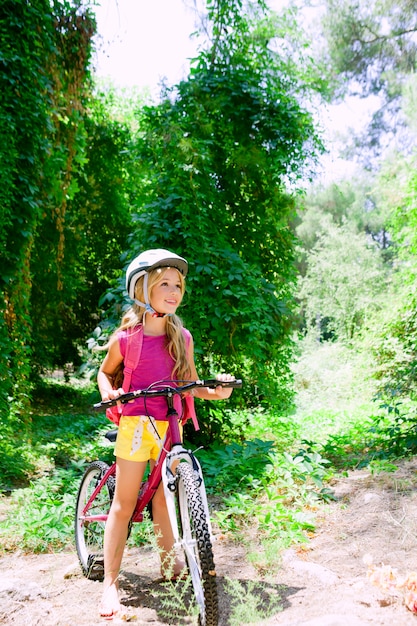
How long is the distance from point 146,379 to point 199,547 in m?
0.79

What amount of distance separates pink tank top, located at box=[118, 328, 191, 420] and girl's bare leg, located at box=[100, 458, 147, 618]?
0.24 m

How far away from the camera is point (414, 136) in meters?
14.9

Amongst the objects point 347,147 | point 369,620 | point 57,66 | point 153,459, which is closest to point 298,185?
point 57,66

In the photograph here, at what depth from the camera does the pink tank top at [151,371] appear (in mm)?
2529

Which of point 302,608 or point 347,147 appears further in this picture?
point 347,147

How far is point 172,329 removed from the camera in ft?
8.66

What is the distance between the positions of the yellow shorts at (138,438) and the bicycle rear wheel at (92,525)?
411mm

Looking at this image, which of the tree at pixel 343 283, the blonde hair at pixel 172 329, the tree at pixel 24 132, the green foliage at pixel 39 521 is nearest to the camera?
the blonde hair at pixel 172 329

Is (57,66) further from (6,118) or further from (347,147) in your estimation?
(347,147)

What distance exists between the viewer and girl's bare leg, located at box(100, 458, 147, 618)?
2508 mm

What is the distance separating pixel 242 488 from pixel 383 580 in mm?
2028

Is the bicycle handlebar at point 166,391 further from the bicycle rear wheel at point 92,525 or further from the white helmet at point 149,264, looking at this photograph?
the bicycle rear wheel at point 92,525

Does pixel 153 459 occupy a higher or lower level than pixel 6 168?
lower

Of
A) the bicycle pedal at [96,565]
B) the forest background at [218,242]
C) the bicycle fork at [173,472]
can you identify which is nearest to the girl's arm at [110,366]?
the bicycle fork at [173,472]
